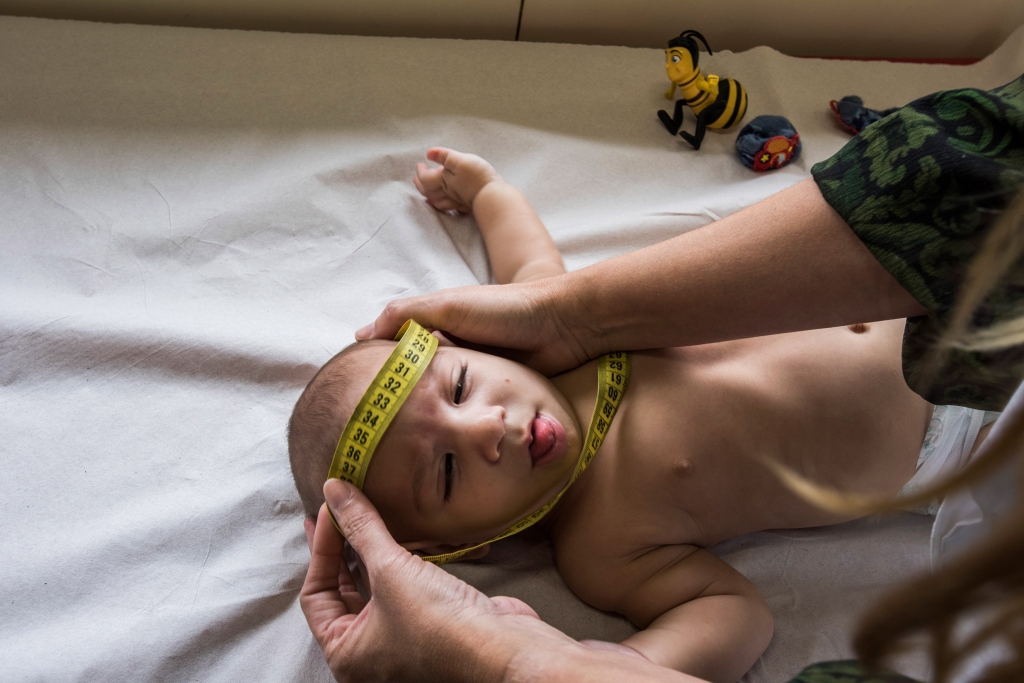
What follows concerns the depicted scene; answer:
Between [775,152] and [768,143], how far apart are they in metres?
0.04

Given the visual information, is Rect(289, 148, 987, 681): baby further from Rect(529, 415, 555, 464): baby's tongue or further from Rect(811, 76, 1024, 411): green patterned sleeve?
Rect(811, 76, 1024, 411): green patterned sleeve

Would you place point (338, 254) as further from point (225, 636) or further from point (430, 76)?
point (225, 636)

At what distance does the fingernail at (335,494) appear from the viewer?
1219 millimetres

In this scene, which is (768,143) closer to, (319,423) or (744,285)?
(744,285)

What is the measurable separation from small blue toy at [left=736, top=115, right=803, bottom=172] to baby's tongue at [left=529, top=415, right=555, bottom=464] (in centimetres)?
108

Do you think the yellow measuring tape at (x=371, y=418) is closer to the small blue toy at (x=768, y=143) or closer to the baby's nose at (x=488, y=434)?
the baby's nose at (x=488, y=434)

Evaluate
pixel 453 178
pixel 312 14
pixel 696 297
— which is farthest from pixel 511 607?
pixel 312 14

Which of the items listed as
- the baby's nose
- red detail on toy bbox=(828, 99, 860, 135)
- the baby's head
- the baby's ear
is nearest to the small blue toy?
red detail on toy bbox=(828, 99, 860, 135)

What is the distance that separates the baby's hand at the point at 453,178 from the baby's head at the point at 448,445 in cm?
59

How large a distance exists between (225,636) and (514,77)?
64.0 inches

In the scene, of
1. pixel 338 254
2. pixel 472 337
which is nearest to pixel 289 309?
pixel 338 254

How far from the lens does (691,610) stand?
51.9 inches

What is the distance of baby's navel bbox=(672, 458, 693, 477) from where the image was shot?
1.40 meters

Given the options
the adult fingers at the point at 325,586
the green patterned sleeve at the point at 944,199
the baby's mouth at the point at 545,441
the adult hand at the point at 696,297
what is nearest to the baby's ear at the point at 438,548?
the adult fingers at the point at 325,586
